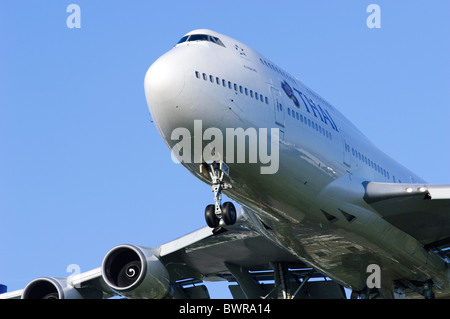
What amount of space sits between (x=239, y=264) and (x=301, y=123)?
9.20 metres

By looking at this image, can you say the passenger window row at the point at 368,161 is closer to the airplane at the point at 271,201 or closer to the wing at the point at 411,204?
the airplane at the point at 271,201

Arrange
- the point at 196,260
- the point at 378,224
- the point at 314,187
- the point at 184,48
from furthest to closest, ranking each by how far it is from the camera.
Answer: the point at 196,260, the point at 378,224, the point at 314,187, the point at 184,48

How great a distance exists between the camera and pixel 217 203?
20.1 meters

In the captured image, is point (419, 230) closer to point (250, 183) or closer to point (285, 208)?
point (285, 208)

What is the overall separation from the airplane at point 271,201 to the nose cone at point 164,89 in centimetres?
3

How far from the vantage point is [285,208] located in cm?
2181

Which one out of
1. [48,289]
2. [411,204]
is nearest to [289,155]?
[411,204]

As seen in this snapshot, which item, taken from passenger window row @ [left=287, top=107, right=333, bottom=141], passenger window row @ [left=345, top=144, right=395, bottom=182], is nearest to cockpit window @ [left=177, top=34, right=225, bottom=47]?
passenger window row @ [left=287, top=107, right=333, bottom=141]

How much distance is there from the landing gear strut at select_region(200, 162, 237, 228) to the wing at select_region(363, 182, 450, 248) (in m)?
5.11

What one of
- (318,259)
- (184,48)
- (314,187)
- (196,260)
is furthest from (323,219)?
(196,260)

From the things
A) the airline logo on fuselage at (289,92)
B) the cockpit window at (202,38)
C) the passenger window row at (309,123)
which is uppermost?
the cockpit window at (202,38)

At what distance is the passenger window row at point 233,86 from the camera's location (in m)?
19.7

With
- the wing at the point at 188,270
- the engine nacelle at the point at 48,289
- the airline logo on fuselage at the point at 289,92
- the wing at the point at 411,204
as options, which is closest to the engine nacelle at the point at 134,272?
the wing at the point at 188,270
